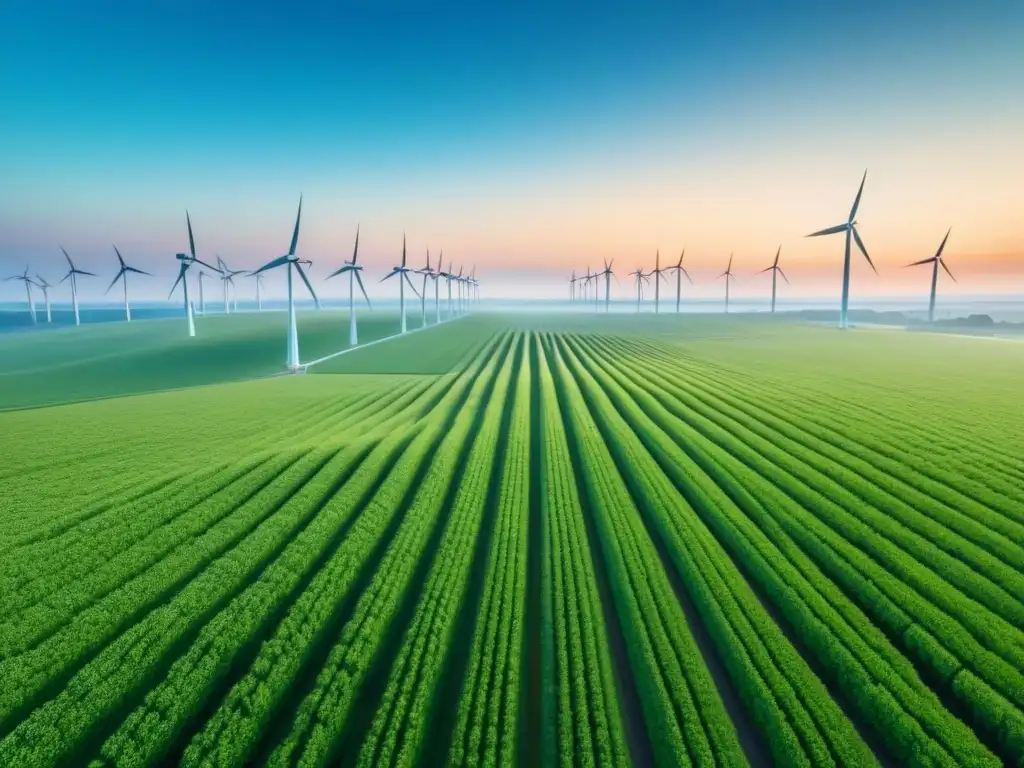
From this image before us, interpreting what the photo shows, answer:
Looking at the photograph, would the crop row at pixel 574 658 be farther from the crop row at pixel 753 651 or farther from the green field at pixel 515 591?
the crop row at pixel 753 651

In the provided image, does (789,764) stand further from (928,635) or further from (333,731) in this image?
(333,731)

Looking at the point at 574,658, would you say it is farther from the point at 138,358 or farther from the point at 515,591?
the point at 138,358

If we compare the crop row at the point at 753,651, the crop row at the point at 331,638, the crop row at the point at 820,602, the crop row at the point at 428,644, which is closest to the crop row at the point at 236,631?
the crop row at the point at 331,638

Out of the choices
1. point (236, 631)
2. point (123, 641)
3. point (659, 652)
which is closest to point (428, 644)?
point (236, 631)

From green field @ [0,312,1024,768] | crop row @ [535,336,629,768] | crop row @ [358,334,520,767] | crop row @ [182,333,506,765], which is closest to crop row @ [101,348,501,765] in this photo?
green field @ [0,312,1024,768]

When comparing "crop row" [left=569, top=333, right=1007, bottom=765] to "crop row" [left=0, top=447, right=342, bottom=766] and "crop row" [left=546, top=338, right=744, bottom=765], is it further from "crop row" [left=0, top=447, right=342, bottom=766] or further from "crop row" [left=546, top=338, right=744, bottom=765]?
"crop row" [left=0, top=447, right=342, bottom=766]

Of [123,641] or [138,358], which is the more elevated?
[138,358]
